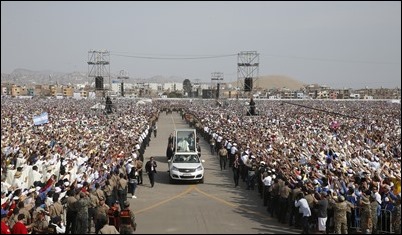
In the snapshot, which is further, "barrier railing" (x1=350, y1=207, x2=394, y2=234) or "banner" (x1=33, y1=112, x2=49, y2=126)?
"banner" (x1=33, y1=112, x2=49, y2=126)

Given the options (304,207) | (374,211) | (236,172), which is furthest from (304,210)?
(236,172)

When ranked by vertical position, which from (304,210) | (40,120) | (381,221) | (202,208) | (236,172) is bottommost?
(202,208)

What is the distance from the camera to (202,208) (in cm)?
1412

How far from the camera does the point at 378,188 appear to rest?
1202 cm

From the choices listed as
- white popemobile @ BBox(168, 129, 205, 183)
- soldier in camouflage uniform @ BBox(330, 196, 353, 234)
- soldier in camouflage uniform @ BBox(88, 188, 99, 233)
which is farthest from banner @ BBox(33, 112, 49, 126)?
soldier in camouflage uniform @ BBox(330, 196, 353, 234)

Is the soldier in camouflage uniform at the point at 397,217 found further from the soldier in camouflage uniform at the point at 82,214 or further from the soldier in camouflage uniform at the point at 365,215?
the soldier in camouflage uniform at the point at 82,214

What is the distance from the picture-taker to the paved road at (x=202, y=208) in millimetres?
11768

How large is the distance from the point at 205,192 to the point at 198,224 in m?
4.86

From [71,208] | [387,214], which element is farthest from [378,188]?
[71,208]

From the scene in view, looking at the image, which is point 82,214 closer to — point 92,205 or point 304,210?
point 92,205

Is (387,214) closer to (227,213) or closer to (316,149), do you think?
(227,213)

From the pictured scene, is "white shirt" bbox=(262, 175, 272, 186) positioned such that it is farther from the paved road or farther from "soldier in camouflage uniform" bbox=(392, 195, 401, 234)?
"soldier in camouflage uniform" bbox=(392, 195, 401, 234)

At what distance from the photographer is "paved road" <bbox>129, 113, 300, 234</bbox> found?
38.6 feet

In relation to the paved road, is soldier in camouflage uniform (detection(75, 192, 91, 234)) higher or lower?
higher
